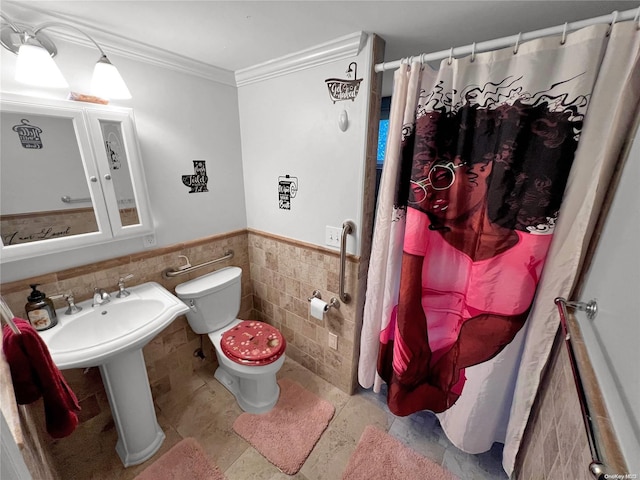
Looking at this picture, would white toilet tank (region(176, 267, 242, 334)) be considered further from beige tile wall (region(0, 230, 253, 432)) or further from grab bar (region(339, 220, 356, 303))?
grab bar (region(339, 220, 356, 303))

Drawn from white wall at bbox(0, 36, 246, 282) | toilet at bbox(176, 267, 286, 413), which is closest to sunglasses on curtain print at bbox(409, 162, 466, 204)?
toilet at bbox(176, 267, 286, 413)

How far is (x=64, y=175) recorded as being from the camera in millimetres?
1197

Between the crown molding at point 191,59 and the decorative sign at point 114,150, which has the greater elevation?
the crown molding at point 191,59

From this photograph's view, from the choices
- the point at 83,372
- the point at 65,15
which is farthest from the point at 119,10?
the point at 83,372

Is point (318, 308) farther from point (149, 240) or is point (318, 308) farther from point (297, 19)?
point (297, 19)

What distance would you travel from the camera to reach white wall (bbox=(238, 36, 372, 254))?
134cm

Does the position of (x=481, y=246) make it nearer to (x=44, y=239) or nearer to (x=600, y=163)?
(x=600, y=163)

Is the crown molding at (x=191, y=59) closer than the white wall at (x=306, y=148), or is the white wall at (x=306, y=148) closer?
the crown molding at (x=191, y=59)

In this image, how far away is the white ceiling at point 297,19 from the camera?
95 cm

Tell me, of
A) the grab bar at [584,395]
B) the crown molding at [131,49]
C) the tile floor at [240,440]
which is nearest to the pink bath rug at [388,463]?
the tile floor at [240,440]

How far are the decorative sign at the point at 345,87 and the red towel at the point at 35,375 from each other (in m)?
1.49

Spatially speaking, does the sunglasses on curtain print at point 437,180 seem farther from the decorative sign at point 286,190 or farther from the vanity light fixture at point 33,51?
the vanity light fixture at point 33,51

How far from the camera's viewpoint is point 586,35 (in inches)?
31.5

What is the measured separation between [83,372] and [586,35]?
2.56 metres
